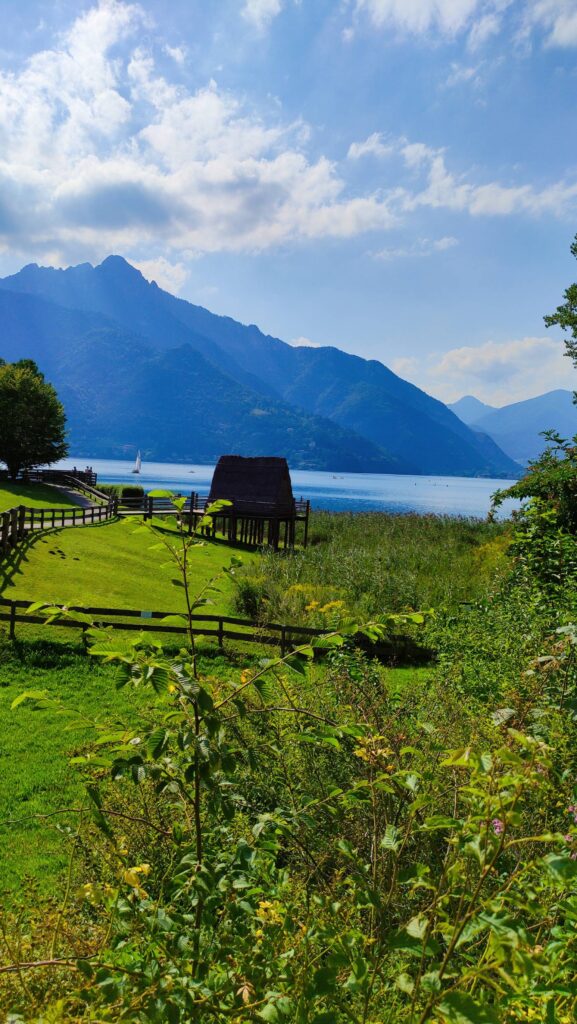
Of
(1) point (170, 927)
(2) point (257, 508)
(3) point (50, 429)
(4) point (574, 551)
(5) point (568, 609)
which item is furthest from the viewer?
(3) point (50, 429)

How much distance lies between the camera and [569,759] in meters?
4.60

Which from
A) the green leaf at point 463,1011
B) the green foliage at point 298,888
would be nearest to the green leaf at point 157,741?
the green foliage at point 298,888

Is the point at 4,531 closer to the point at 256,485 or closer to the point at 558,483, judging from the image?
the point at 558,483

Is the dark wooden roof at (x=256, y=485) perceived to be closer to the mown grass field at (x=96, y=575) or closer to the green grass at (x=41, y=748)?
the mown grass field at (x=96, y=575)

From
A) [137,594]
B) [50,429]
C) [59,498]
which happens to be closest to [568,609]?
[137,594]

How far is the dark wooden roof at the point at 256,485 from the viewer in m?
34.1

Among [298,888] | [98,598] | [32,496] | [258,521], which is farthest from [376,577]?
[32,496]

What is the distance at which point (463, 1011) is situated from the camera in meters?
1.49

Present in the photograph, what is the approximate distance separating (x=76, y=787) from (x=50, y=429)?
4566 centimetres

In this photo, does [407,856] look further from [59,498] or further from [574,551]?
[59,498]

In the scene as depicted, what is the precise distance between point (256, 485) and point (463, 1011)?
34.2 metres

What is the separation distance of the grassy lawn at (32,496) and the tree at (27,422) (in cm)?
248

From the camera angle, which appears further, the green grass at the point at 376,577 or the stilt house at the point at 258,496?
the stilt house at the point at 258,496

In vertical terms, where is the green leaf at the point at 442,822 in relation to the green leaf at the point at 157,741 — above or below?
below
